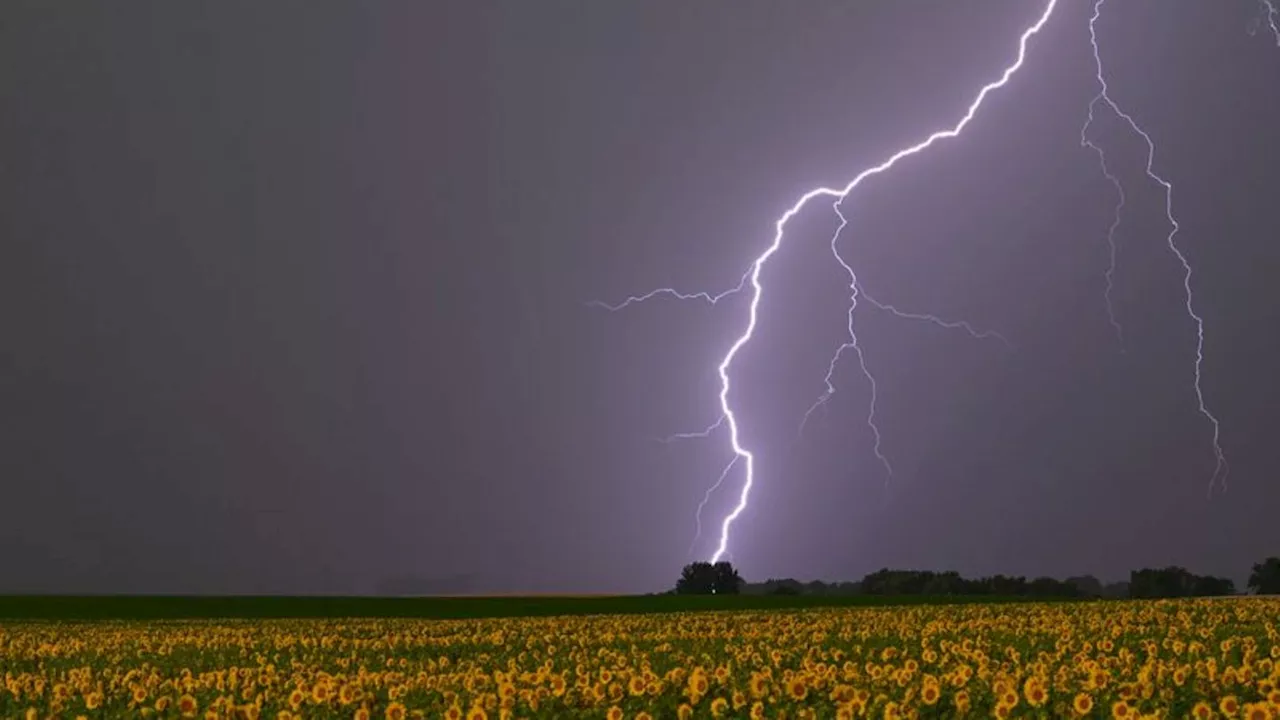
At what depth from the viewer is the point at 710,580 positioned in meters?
58.8

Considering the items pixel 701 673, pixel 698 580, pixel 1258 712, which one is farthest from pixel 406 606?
pixel 1258 712

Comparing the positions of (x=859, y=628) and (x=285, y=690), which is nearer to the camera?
(x=285, y=690)

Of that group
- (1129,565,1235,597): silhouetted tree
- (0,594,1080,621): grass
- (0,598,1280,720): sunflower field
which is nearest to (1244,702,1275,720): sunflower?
(0,598,1280,720): sunflower field

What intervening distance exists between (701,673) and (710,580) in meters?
50.5

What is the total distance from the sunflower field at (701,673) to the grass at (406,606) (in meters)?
20.8

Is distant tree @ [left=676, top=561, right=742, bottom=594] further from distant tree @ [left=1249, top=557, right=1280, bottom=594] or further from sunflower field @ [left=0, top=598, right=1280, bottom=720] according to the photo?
sunflower field @ [left=0, top=598, right=1280, bottom=720]

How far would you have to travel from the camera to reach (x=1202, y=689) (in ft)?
26.9

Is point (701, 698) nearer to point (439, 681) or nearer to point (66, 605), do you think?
point (439, 681)

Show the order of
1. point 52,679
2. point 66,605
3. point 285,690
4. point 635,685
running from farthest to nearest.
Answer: point 66,605, point 52,679, point 285,690, point 635,685

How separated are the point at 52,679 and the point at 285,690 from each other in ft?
12.2

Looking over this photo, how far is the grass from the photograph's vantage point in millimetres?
40750

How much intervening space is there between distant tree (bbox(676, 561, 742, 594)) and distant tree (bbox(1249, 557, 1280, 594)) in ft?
68.7

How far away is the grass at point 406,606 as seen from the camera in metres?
40.8

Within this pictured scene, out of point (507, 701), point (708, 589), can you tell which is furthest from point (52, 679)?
point (708, 589)
